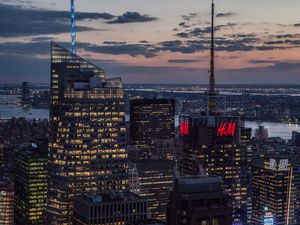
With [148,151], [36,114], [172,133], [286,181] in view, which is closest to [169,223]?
[286,181]

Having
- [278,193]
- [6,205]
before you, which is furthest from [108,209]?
[278,193]

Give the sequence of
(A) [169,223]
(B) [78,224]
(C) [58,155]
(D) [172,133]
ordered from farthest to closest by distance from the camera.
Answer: (D) [172,133] < (C) [58,155] < (B) [78,224] < (A) [169,223]

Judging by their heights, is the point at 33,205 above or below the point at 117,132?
below

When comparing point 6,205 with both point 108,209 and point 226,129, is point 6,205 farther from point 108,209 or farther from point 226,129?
point 226,129

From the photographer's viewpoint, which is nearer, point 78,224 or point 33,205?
point 78,224

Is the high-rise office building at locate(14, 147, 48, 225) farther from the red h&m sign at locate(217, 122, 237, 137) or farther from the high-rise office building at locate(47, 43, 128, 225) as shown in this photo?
the red h&m sign at locate(217, 122, 237, 137)

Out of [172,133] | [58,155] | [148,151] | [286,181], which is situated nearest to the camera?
[58,155]

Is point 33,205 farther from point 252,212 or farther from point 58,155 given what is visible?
point 252,212

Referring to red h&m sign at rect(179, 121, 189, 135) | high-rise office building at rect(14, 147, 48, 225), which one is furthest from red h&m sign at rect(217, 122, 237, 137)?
high-rise office building at rect(14, 147, 48, 225)
